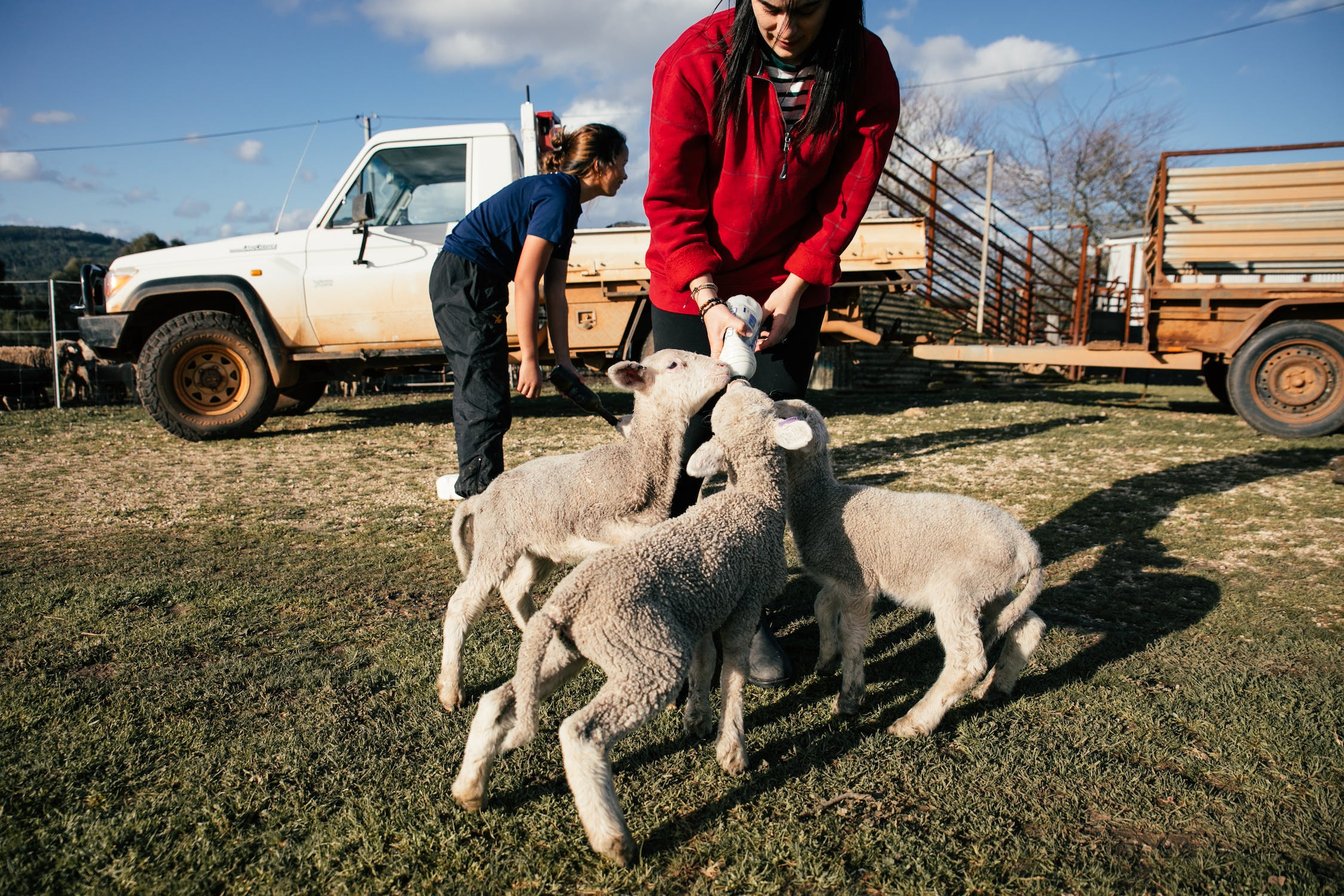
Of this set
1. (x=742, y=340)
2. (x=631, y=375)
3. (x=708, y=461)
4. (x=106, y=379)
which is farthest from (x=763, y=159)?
(x=106, y=379)

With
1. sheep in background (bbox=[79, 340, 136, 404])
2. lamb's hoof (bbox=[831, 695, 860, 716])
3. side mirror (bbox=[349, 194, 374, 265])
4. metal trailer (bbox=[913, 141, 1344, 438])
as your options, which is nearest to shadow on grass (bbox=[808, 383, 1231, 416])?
metal trailer (bbox=[913, 141, 1344, 438])

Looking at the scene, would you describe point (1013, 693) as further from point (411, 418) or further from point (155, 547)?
point (411, 418)

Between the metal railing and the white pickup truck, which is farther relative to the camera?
the metal railing

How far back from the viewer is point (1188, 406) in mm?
10883

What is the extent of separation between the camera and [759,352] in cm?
293

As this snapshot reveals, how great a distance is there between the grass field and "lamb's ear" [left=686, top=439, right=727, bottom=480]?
84 centimetres

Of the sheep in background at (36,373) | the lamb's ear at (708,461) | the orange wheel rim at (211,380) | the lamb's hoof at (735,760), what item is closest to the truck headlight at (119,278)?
the orange wheel rim at (211,380)

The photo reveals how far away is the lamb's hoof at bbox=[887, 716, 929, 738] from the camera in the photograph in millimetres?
2406

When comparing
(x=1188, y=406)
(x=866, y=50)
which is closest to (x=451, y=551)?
(x=866, y=50)

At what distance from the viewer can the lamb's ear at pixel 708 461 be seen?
96.9 inches

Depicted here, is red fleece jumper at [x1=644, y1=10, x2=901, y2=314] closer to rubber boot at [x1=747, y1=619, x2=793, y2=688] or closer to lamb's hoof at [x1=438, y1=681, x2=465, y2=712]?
rubber boot at [x1=747, y1=619, x2=793, y2=688]

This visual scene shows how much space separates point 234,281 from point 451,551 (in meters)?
5.05

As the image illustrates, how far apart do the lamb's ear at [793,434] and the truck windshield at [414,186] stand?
6238 millimetres

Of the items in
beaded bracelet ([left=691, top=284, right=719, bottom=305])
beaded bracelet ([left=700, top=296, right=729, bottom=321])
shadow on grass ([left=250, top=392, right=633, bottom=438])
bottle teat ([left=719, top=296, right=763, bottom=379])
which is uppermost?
beaded bracelet ([left=691, top=284, right=719, bottom=305])
